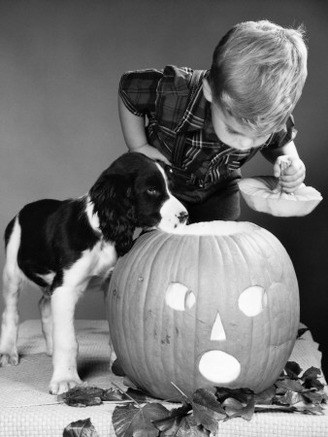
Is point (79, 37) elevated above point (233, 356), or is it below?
above

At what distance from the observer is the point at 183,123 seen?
292cm

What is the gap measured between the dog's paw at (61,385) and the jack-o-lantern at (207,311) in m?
0.25

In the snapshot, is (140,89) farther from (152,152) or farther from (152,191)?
(152,191)

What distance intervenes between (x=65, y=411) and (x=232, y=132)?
3.36 ft

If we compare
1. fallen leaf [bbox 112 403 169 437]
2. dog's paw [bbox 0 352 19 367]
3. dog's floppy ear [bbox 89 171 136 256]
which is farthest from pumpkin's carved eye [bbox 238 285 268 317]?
dog's paw [bbox 0 352 19 367]

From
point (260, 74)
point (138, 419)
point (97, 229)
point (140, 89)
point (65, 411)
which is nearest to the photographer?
point (138, 419)

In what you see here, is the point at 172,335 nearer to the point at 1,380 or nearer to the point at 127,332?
the point at 127,332

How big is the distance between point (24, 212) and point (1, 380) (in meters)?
0.63

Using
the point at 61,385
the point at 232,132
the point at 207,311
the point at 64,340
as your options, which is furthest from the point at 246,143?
the point at 61,385

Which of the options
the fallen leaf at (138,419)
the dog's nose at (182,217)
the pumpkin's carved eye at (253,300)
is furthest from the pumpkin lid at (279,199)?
the fallen leaf at (138,419)

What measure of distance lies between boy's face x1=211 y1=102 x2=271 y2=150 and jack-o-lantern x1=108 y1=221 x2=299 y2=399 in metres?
0.36

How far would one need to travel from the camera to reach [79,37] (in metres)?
3.80

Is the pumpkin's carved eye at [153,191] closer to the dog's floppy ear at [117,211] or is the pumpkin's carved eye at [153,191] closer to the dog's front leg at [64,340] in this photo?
the dog's floppy ear at [117,211]

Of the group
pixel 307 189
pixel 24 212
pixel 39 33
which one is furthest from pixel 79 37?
pixel 307 189
